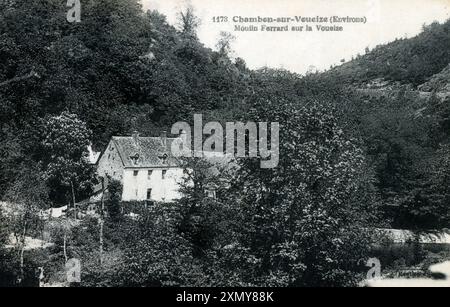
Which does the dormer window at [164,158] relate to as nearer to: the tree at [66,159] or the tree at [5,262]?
the tree at [66,159]

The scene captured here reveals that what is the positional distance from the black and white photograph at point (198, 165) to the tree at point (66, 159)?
141 millimetres

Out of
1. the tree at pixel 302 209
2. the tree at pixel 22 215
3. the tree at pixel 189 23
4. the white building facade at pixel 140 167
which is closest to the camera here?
the tree at pixel 302 209

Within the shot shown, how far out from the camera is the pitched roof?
130ft

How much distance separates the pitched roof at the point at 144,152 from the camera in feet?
130

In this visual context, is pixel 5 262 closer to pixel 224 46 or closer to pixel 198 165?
pixel 198 165

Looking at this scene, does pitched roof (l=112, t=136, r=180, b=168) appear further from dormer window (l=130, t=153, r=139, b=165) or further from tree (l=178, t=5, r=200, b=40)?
tree (l=178, t=5, r=200, b=40)

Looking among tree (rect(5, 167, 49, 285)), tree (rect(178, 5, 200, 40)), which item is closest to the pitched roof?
tree (rect(5, 167, 49, 285))

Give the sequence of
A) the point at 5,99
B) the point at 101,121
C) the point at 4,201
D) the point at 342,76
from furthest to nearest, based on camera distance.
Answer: the point at 342,76
the point at 101,121
the point at 5,99
the point at 4,201

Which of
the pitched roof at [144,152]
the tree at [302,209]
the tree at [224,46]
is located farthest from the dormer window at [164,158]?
the tree at [224,46]

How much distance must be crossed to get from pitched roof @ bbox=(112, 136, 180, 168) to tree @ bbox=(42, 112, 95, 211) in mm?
2920

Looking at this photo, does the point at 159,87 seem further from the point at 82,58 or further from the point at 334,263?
the point at 334,263
